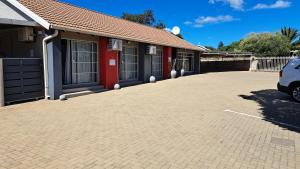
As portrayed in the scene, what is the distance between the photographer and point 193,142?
5.60 metres

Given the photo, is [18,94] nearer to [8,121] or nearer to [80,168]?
[8,121]

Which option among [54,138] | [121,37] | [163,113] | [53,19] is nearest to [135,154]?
[54,138]

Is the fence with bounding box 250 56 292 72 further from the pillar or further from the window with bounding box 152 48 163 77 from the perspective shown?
the pillar

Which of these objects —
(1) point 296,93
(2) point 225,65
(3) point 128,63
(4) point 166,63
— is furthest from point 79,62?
(2) point 225,65

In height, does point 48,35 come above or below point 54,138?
above

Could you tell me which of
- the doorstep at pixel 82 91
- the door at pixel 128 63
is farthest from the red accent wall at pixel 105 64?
the door at pixel 128 63

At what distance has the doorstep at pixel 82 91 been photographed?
11.4 metres

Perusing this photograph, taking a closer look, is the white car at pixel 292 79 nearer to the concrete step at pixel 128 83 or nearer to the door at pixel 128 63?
the concrete step at pixel 128 83

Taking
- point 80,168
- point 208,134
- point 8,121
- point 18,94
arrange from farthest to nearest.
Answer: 1. point 18,94
2. point 8,121
3. point 208,134
4. point 80,168

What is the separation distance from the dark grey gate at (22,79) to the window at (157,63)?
429 inches

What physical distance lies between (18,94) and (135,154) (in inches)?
266

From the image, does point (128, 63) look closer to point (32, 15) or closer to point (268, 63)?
point (32, 15)

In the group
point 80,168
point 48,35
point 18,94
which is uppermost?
point 48,35

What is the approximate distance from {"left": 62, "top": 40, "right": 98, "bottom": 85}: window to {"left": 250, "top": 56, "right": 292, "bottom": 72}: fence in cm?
2476
